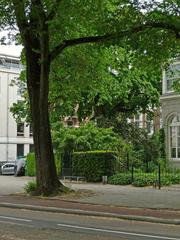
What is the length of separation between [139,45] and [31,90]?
577cm

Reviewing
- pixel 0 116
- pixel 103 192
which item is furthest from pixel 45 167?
pixel 0 116

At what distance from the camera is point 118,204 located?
66.0 ft

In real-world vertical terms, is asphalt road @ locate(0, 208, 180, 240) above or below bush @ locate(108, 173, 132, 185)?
below

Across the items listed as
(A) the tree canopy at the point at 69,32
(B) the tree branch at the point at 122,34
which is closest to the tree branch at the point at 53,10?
(A) the tree canopy at the point at 69,32

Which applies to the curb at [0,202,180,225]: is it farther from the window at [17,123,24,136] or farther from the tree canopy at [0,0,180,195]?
the window at [17,123,24,136]

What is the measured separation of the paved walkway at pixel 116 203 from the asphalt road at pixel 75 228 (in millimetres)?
849

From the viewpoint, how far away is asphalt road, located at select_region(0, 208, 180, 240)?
1201 centimetres

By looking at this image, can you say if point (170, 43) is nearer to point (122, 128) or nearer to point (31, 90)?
point (31, 90)

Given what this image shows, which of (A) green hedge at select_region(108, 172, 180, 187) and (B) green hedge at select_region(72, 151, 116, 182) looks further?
(B) green hedge at select_region(72, 151, 116, 182)

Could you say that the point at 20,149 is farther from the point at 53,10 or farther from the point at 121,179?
the point at 53,10

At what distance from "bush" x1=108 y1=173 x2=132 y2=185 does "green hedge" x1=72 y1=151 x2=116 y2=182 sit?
807 millimetres

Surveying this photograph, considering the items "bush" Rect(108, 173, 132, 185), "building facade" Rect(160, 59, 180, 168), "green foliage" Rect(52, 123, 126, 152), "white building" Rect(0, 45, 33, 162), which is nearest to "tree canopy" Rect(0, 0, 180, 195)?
"bush" Rect(108, 173, 132, 185)

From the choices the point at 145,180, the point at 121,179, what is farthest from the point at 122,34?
the point at 121,179

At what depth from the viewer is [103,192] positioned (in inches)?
971
